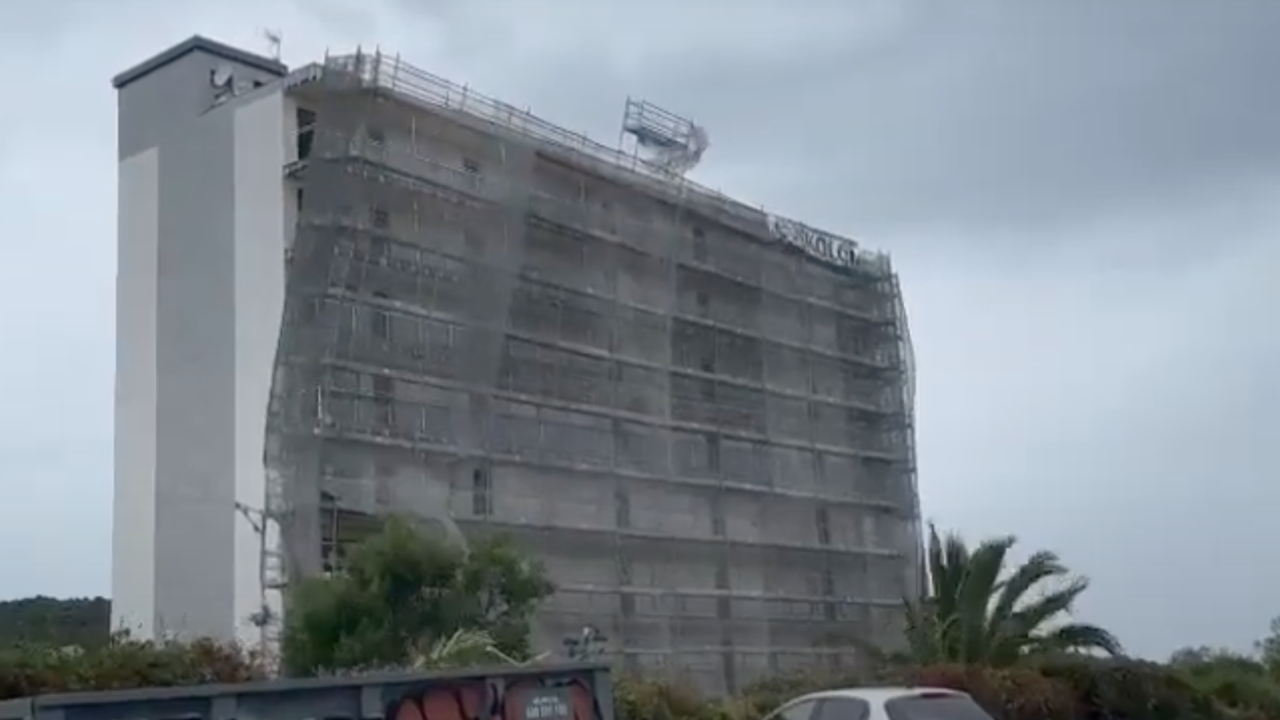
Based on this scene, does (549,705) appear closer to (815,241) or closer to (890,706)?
(890,706)

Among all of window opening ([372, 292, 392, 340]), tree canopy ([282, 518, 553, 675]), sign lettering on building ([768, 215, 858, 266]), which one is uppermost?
sign lettering on building ([768, 215, 858, 266])

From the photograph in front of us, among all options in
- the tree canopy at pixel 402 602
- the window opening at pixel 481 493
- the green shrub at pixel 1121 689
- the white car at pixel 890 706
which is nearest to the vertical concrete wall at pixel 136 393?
the window opening at pixel 481 493

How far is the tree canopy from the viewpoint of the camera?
2931 cm

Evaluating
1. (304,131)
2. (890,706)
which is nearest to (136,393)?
(304,131)

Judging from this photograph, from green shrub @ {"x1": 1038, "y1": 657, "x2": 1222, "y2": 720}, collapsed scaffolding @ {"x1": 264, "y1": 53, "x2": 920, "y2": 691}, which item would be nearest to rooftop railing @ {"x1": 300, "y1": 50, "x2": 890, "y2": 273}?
collapsed scaffolding @ {"x1": 264, "y1": 53, "x2": 920, "y2": 691}

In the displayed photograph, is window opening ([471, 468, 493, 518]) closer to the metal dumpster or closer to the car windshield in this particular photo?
the car windshield

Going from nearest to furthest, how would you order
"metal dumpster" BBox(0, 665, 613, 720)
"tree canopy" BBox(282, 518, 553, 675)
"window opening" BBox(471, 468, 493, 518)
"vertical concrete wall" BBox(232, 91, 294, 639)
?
1. "metal dumpster" BBox(0, 665, 613, 720)
2. "tree canopy" BBox(282, 518, 553, 675)
3. "window opening" BBox(471, 468, 493, 518)
4. "vertical concrete wall" BBox(232, 91, 294, 639)

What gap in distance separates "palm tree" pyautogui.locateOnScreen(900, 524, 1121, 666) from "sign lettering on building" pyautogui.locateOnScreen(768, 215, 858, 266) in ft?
91.4

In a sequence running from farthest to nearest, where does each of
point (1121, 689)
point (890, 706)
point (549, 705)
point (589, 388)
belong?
point (589, 388), point (1121, 689), point (890, 706), point (549, 705)

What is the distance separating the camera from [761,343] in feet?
168

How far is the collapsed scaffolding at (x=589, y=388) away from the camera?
3969cm

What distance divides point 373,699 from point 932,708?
5.48 meters

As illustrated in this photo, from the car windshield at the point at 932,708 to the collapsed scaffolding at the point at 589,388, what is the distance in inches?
854

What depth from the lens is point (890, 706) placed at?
14258 millimetres
